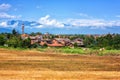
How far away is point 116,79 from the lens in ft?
72.1

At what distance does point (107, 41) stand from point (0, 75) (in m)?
55.0

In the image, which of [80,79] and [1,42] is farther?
[1,42]

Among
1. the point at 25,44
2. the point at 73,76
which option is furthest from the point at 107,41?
the point at 73,76

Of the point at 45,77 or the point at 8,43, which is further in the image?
the point at 8,43

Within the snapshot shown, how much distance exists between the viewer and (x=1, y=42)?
67.2 metres

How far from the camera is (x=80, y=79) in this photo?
2159cm

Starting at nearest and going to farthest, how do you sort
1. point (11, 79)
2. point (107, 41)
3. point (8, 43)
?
point (11, 79) < point (8, 43) < point (107, 41)

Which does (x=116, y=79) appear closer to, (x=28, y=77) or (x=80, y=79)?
(x=80, y=79)

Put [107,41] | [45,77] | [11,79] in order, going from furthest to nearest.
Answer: [107,41], [45,77], [11,79]

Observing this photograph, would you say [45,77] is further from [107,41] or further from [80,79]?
[107,41]

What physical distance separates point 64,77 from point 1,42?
46380 mm

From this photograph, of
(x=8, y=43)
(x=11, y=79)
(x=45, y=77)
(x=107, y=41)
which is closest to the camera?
(x=11, y=79)

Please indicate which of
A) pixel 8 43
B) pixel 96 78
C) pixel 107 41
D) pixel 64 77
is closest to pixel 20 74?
pixel 64 77

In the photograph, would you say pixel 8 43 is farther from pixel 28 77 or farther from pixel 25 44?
pixel 28 77
